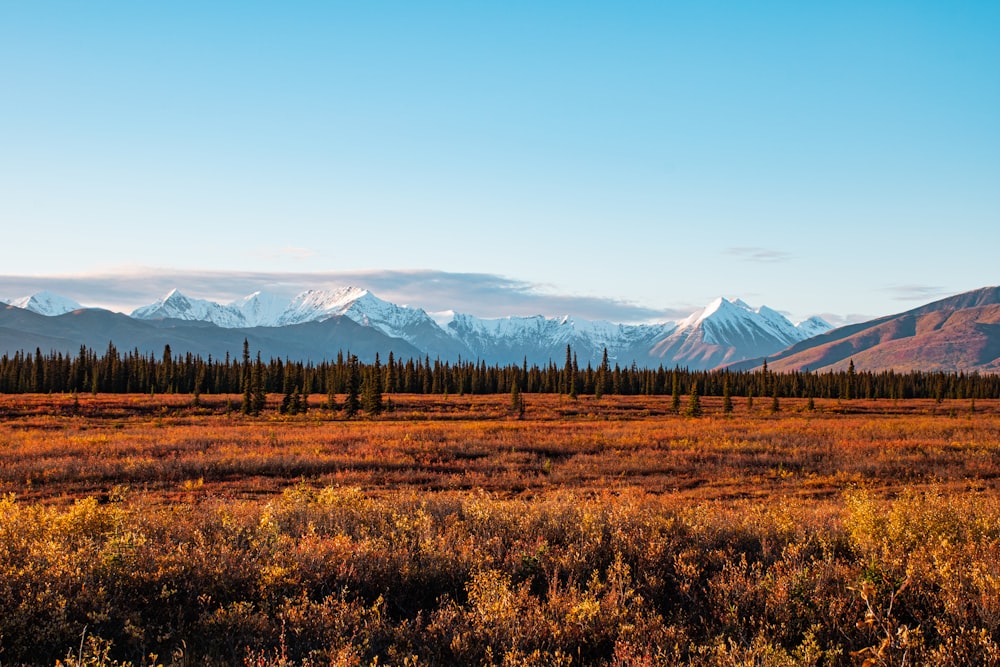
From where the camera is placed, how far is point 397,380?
128875mm

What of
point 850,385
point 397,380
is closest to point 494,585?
point 397,380

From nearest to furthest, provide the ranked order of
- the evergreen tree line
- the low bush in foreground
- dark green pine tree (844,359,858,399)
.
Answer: the low bush in foreground
the evergreen tree line
dark green pine tree (844,359,858,399)

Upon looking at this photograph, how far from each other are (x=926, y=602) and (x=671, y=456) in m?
19.2

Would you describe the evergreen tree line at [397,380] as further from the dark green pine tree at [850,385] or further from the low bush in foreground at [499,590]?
the low bush in foreground at [499,590]

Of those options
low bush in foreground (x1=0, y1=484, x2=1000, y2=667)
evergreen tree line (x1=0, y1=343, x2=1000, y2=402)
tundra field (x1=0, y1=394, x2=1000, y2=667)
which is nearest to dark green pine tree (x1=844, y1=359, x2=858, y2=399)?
evergreen tree line (x1=0, y1=343, x2=1000, y2=402)

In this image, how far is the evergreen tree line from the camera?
106062mm

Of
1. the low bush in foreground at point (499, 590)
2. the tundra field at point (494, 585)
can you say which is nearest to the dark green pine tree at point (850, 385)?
the tundra field at point (494, 585)

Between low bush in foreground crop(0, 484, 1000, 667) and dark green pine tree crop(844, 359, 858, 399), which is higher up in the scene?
low bush in foreground crop(0, 484, 1000, 667)

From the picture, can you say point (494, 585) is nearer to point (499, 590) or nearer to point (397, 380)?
point (499, 590)

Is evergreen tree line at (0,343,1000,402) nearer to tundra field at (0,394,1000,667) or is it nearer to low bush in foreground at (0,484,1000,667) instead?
tundra field at (0,394,1000,667)

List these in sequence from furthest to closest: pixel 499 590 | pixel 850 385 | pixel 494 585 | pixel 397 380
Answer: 1. pixel 850 385
2. pixel 397 380
3. pixel 494 585
4. pixel 499 590

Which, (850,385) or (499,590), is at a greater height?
(499,590)

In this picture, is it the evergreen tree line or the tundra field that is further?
the evergreen tree line

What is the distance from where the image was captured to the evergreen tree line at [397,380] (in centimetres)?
10606
